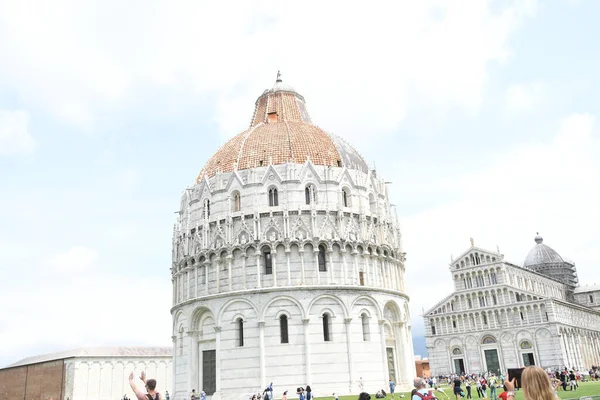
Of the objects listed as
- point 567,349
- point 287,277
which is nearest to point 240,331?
point 287,277

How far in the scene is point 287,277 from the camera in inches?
1533

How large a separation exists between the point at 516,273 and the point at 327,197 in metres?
53.5

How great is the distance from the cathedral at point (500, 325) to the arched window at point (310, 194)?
156 feet

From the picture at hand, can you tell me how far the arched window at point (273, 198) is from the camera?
41500mm

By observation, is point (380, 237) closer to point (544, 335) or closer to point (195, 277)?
point (195, 277)

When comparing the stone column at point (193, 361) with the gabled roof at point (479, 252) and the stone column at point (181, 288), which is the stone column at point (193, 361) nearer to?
the stone column at point (181, 288)

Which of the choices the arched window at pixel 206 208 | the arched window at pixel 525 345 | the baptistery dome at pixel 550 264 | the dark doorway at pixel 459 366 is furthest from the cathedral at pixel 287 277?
the baptistery dome at pixel 550 264

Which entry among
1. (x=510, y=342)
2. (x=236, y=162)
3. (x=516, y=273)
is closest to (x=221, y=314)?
(x=236, y=162)

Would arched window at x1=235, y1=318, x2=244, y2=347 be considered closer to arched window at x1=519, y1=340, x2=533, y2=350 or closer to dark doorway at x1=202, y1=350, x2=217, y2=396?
dark doorway at x1=202, y1=350, x2=217, y2=396

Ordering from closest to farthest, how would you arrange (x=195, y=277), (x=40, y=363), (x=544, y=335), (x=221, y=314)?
(x=221, y=314) → (x=195, y=277) → (x=40, y=363) → (x=544, y=335)

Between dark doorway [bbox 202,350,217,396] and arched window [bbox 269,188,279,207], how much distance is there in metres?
11.8

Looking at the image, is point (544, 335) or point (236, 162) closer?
point (236, 162)

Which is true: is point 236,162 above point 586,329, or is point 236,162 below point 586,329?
above

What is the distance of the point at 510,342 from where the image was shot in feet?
252
